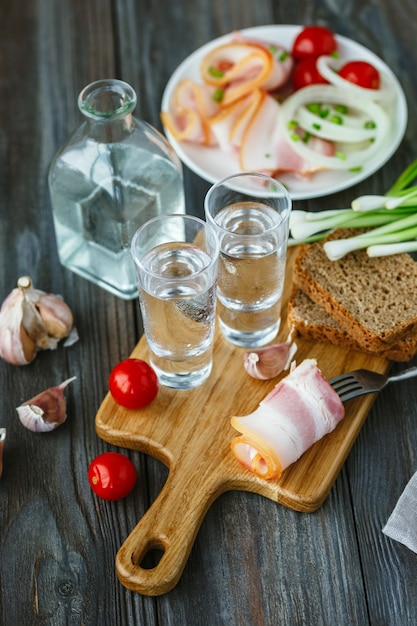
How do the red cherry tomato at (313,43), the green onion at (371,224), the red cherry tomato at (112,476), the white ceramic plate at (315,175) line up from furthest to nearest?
the red cherry tomato at (313,43)
the white ceramic plate at (315,175)
the green onion at (371,224)
the red cherry tomato at (112,476)

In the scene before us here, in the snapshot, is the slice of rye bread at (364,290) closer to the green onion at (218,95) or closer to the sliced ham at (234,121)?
the sliced ham at (234,121)

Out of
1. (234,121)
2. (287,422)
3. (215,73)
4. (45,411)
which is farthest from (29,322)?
(215,73)

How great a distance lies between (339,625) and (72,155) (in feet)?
4.29

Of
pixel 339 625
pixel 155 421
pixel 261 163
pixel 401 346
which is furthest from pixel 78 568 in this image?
pixel 261 163

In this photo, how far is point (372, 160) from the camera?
2641mm

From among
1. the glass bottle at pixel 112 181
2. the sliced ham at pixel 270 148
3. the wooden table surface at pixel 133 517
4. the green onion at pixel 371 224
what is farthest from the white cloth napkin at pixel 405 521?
the sliced ham at pixel 270 148

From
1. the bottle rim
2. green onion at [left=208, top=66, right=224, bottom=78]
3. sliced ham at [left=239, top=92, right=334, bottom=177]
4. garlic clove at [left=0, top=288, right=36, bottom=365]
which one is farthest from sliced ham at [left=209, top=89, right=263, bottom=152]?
garlic clove at [left=0, top=288, right=36, bottom=365]

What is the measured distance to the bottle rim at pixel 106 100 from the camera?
2143 millimetres

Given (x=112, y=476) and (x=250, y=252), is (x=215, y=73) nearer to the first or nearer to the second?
(x=250, y=252)

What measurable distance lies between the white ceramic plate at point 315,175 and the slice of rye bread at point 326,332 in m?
0.44

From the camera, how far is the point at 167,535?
187cm

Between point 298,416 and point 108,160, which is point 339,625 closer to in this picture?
point 298,416

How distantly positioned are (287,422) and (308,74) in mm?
1318

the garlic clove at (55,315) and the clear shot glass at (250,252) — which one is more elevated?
the clear shot glass at (250,252)
